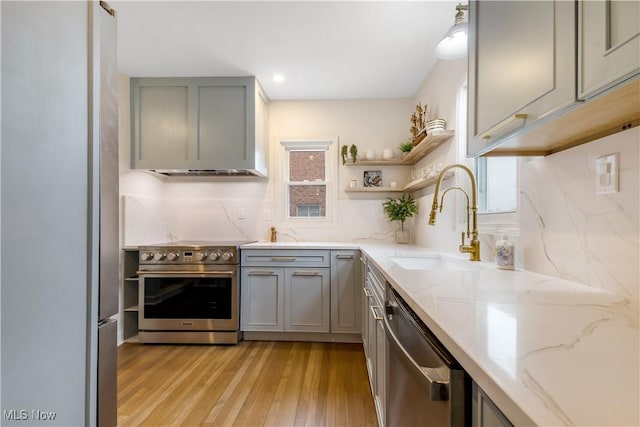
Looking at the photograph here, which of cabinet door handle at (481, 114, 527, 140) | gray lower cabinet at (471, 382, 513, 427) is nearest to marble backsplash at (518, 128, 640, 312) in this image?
cabinet door handle at (481, 114, 527, 140)

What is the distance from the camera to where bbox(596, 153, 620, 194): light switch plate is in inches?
34.3

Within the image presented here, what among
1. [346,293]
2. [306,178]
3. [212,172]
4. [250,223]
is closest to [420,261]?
[346,293]

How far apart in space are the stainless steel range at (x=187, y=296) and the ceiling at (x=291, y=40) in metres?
1.62

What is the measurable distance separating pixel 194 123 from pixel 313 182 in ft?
4.36

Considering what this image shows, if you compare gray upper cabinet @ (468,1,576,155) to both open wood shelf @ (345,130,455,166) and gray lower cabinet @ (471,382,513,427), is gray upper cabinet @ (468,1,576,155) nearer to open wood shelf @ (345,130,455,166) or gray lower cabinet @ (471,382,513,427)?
gray lower cabinet @ (471,382,513,427)

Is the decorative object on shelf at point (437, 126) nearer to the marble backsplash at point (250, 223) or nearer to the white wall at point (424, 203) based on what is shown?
the white wall at point (424, 203)

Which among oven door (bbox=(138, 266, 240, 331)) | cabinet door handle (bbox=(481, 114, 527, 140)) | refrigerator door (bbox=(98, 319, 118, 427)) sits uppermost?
cabinet door handle (bbox=(481, 114, 527, 140))

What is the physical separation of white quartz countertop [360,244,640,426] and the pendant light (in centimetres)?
123

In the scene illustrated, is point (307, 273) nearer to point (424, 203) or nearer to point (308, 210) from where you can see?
point (308, 210)

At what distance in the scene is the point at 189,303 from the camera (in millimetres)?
2621

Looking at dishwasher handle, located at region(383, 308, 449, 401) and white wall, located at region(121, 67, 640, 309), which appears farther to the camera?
white wall, located at region(121, 67, 640, 309)


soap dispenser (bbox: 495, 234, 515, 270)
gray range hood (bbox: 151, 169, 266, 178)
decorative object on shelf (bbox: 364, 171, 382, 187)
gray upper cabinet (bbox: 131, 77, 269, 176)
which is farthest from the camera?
decorative object on shelf (bbox: 364, 171, 382, 187)

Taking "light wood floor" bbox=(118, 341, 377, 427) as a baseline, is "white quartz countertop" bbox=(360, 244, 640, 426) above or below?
above

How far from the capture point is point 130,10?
1860mm
